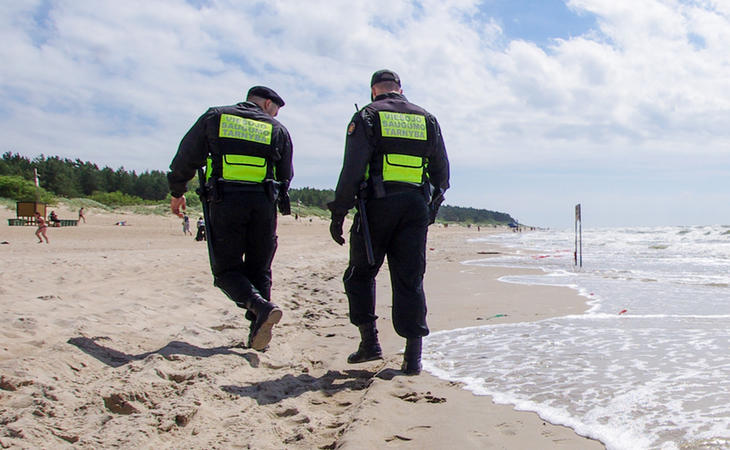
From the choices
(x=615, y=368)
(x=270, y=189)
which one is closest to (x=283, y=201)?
(x=270, y=189)

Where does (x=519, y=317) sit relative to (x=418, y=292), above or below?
below

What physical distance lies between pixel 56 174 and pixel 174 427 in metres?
61.2

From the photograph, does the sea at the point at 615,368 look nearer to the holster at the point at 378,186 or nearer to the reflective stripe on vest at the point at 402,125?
the holster at the point at 378,186

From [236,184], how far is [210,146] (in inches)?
11.9

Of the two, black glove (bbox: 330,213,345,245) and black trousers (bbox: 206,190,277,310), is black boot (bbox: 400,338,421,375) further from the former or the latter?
black trousers (bbox: 206,190,277,310)

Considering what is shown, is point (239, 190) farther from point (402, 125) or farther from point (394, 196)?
point (402, 125)

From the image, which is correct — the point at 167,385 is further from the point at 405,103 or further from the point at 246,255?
the point at 405,103

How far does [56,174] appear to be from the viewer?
55.1 m

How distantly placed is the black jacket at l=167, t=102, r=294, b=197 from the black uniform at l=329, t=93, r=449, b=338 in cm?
68

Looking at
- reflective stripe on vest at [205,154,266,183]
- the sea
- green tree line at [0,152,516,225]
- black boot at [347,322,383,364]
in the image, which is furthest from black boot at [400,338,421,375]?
green tree line at [0,152,516,225]

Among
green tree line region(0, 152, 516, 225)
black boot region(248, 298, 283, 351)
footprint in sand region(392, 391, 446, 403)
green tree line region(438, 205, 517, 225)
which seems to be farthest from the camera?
green tree line region(438, 205, 517, 225)

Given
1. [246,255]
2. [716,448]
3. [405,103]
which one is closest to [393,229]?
[405,103]

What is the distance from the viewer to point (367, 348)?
3.72 meters

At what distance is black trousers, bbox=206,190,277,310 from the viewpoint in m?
3.65
